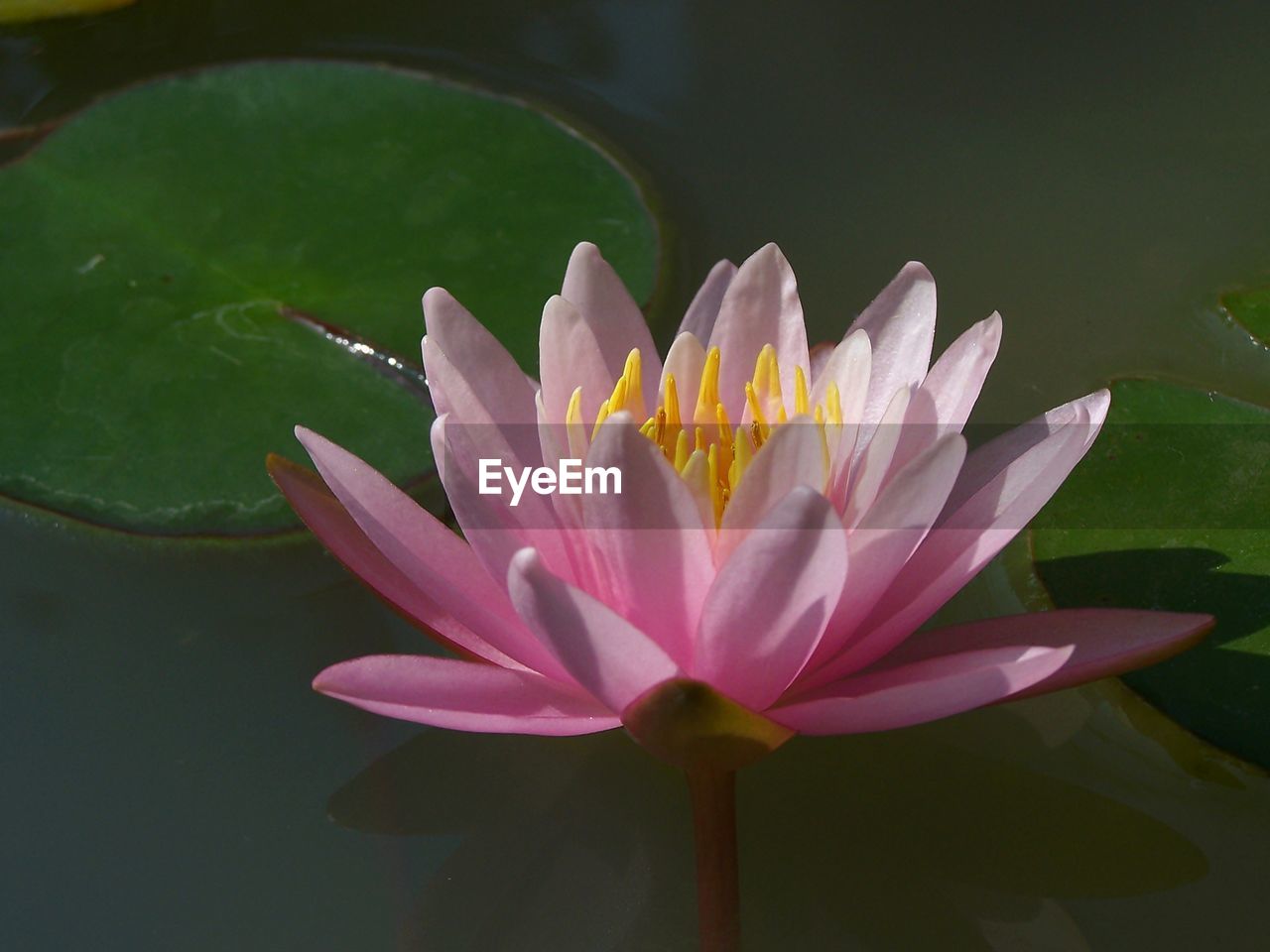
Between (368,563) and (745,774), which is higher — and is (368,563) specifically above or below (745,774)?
above

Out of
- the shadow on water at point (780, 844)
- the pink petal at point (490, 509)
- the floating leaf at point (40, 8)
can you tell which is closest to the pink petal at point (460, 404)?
the pink petal at point (490, 509)

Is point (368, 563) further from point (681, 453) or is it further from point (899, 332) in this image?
point (899, 332)

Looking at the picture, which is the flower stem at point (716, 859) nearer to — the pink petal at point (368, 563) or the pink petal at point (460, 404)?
the pink petal at point (368, 563)

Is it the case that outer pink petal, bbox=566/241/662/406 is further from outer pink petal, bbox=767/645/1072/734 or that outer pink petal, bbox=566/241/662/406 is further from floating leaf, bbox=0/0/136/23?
floating leaf, bbox=0/0/136/23

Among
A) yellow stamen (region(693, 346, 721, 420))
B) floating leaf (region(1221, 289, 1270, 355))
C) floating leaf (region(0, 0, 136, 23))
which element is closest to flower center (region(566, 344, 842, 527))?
yellow stamen (region(693, 346, 721, 420))

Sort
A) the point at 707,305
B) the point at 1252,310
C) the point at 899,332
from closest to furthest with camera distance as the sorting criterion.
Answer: the point at 899,332 → the point at 707,305 → the point at 1252,310

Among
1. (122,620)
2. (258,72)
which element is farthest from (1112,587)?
(258,72)

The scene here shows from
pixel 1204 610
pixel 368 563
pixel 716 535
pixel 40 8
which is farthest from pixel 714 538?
pixel 40 8
